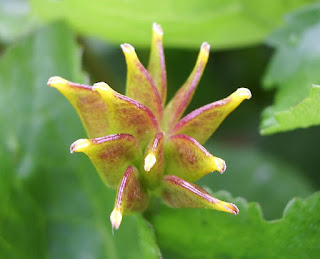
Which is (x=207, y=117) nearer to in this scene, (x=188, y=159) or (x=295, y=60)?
(x=188, y=159)

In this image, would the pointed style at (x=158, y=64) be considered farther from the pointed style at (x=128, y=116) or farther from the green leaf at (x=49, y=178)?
the green leaf at (x=49, y=178)

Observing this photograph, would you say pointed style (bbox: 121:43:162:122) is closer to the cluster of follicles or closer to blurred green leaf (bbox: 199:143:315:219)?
the cluster of follicles

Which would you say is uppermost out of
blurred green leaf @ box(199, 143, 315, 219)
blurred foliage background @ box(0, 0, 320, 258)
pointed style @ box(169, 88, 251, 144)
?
pointed style @ box(169, 88, 251, 144)

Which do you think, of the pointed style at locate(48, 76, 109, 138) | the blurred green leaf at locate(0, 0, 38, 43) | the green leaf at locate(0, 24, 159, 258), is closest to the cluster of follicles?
the pointed style at locate(48, 76, 109, 138)

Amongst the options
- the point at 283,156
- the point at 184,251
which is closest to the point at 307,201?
the point at 184,251

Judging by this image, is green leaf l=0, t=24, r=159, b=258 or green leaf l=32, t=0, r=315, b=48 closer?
green leaf l=0, t=24, r=159, b=258

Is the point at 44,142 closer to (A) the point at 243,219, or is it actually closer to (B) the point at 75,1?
(B) the point at 75,1

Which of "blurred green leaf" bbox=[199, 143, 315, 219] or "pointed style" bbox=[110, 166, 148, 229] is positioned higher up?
"pointed style" bbox=[110, 166, 148, 229]

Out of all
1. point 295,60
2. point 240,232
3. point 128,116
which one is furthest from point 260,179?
point 128,116
